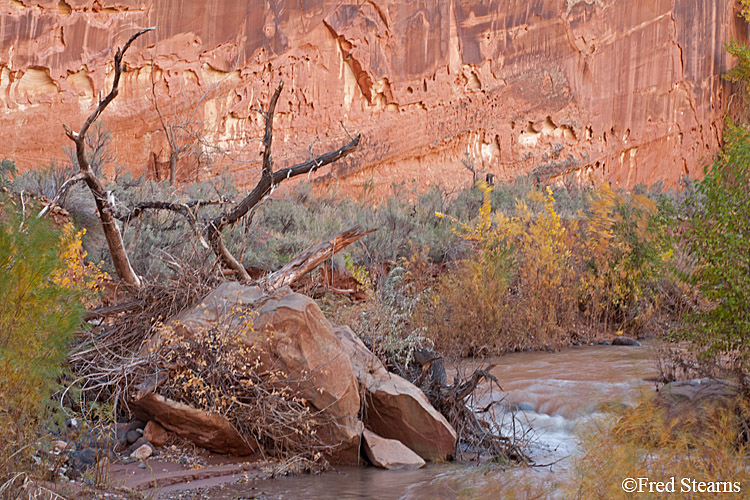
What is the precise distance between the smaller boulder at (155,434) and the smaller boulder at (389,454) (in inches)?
51.2

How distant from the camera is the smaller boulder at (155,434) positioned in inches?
168

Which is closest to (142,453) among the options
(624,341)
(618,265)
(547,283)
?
(547,283)

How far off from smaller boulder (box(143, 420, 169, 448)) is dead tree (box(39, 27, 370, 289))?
1399mm

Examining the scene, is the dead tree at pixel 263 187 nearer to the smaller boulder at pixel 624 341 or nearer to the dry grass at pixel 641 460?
the dry grass at pixel 641 460

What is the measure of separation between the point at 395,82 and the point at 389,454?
58.0 ft

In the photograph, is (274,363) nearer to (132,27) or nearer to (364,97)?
(132,27)

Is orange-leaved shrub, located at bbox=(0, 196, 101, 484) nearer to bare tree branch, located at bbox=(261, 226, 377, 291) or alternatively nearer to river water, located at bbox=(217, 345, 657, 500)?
river water, located at bbox=(217, 345, 657, 500)

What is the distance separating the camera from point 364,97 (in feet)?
67.7

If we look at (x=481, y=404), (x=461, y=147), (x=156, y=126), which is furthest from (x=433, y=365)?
(x=461, y=147)

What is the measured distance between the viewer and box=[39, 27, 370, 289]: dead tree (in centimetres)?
535

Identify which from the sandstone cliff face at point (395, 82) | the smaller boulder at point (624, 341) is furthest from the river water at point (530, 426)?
the sandstone cliff face at point (395, 82)

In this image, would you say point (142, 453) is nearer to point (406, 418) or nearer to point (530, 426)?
point (406, 418)

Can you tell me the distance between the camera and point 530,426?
188 inches

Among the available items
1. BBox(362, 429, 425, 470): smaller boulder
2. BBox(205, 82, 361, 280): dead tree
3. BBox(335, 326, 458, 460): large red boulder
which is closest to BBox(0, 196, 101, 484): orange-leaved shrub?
BBox(362, 429, 425, 470): smaller boulder
